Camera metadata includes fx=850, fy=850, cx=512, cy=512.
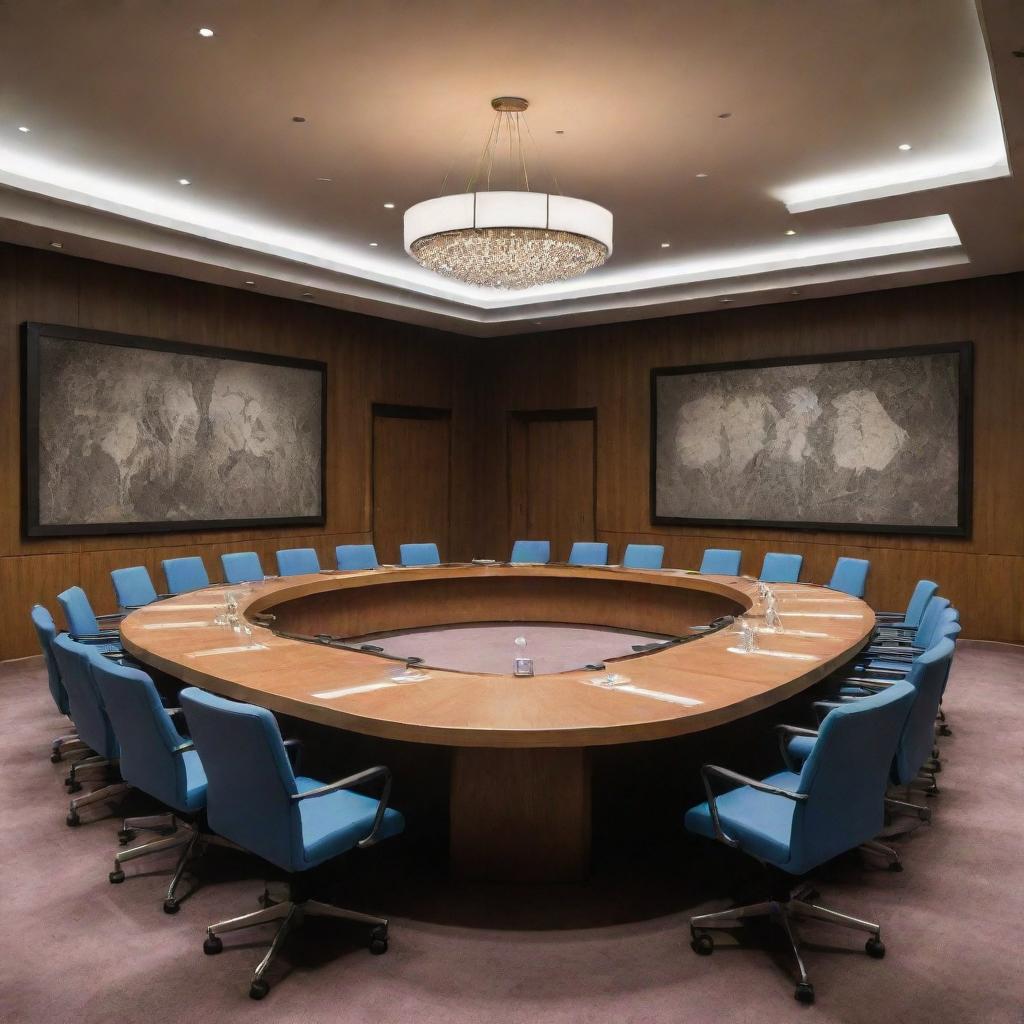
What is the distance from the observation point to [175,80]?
15.8 ft

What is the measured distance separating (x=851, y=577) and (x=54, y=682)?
560 cm

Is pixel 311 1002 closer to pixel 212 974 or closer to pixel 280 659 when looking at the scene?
pixel 212 974

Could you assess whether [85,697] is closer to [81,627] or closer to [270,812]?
[81,627]

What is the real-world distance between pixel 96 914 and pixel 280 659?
1.20m

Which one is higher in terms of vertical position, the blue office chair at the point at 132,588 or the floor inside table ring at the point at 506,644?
the blue office chair at the point at 132,588

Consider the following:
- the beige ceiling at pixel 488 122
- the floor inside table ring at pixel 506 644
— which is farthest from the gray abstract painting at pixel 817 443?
the floor inside table ring at pixel 506 644

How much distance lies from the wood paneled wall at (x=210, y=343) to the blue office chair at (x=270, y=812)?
549 centimetres

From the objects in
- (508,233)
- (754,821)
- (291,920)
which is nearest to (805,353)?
(508,233)

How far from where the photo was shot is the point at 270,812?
2539mm

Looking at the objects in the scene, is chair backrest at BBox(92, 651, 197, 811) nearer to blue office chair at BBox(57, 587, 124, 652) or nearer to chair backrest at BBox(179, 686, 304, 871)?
chair backrest at BBox(179, 686, 304, 871)

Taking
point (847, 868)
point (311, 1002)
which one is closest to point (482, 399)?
point (847, 868)

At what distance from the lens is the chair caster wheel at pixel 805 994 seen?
252cm

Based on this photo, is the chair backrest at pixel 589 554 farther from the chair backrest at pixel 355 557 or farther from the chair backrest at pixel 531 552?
the chair backrest at pixel 355 557

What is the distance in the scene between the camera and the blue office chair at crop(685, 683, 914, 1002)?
251 cm
